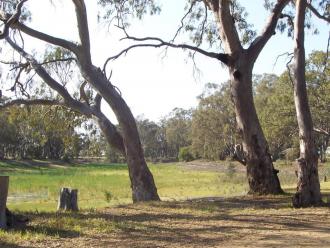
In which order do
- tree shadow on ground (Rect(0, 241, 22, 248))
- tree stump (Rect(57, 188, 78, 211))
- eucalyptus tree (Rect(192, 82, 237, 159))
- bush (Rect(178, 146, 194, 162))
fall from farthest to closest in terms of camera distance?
bush (Rect(178, 146, 194, 162))
eucalyptus tree (Rect(192, 82, 237, 159))
tree stump (Rect(57, 188, 78, 211))
tree shadow on ground (Rect(0, 241, 22, 248))

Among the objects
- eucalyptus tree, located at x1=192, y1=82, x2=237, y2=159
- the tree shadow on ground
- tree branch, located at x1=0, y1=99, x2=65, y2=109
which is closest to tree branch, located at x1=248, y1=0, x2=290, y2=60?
tree branch, located at x1=0, y1=99, x2=65, y2=109

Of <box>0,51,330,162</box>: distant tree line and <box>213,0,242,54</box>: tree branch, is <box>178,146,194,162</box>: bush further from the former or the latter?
<box>213,0,242,54</box>: tree branch

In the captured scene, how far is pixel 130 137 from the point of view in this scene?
14219 mm

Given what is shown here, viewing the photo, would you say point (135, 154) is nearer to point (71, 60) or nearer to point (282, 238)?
point (71, 60)

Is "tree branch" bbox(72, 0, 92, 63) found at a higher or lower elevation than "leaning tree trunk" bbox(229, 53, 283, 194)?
higher

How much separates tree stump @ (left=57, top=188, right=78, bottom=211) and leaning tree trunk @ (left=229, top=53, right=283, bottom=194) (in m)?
4.85

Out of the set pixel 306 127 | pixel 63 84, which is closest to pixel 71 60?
pixel 63 84

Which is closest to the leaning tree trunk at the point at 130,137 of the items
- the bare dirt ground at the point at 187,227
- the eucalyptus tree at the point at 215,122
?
the bare dirt ground at the point at 187,227

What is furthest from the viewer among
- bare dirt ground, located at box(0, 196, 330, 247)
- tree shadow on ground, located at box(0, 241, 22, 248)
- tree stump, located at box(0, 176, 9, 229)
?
tree stump, located at box(0, 176, 9, 229)

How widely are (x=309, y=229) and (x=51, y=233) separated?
3.85m

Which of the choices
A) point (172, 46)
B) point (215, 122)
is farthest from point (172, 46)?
point (215, 122)

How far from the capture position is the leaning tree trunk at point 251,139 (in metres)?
13.6

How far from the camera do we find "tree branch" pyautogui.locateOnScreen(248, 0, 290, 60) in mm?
14109

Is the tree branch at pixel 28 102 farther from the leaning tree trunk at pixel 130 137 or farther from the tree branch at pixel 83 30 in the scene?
the tree branch at pixel 83 30
